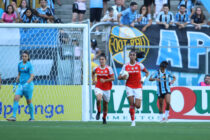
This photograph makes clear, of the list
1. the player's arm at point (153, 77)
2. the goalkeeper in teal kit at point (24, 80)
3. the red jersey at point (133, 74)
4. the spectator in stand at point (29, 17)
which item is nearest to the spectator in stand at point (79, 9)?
the spectator in stand at point (29, 17)

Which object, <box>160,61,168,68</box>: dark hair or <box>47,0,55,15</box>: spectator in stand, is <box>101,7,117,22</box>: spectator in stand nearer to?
<box>47,0,55,15</box>: spectator in stand

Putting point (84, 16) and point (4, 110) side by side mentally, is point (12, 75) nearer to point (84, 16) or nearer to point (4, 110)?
point (4, 110)

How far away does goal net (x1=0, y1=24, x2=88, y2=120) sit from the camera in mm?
16375

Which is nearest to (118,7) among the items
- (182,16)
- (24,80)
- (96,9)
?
(96,9)

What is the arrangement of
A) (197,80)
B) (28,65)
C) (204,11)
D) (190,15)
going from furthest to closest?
(204,11) → (190,15) → (197,80) → (28,65)

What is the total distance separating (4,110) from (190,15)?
7466mm

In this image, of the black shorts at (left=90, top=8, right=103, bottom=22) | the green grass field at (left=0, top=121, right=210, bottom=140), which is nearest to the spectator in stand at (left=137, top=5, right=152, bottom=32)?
the black shorts at (left=90, top=8, right=103, bottom=22)

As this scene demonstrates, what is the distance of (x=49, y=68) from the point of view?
53.6 ft

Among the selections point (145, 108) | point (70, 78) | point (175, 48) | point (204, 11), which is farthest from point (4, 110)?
point (204, 11)

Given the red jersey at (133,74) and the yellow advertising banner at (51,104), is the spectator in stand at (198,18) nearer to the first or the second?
the yellow advertising banner at (51,104)

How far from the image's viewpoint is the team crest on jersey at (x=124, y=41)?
674 inches

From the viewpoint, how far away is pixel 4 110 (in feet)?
54.9

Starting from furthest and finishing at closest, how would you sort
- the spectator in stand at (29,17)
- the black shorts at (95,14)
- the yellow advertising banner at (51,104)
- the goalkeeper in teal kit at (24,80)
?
the black shorts at (95,14) → the spectator in stand at (29,17) → the yellow advertising banner at (51,104) → the goalkeeper in teal kit at (24,80)

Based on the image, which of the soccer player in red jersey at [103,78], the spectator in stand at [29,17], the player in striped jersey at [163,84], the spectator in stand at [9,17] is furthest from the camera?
the spectator in stand at [9,17]
